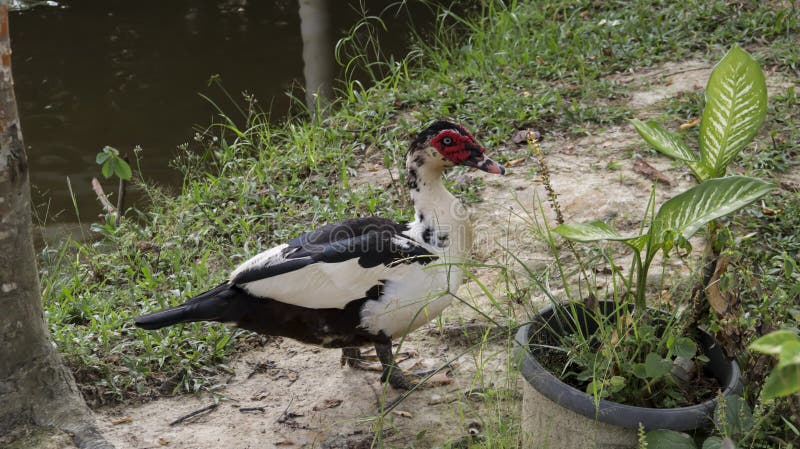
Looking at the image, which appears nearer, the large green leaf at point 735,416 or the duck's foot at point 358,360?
the large green leaf at point 735,416

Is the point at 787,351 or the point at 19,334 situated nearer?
the point at 787,351

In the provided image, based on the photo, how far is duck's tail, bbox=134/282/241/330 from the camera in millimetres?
2971

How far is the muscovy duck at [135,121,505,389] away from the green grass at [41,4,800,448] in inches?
18.5

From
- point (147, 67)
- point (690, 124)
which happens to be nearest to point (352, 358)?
point (690, 124)

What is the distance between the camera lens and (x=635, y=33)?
577 centimetres

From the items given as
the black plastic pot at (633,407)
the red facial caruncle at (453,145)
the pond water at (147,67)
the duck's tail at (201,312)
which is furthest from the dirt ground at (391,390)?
the pond water at (147,67)

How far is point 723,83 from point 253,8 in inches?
265

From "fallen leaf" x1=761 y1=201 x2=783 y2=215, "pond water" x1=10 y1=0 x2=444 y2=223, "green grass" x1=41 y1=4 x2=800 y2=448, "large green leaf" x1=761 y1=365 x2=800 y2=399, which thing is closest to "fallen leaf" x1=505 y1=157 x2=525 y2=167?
"green grass" x1=41 y1=4 x2=800 y2=448

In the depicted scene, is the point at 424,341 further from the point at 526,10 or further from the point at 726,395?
the point at 526,10

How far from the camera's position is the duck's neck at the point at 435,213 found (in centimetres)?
318

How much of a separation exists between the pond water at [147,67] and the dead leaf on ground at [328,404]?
288cm

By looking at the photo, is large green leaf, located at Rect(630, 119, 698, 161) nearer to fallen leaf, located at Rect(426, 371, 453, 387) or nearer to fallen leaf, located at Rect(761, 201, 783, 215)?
fallen leaf, located at Rect(426, 371, 453, 387)

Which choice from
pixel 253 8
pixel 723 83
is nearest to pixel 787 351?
pixel 723 83

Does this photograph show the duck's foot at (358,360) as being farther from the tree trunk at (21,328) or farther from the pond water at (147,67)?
the pond water at (147,67)
